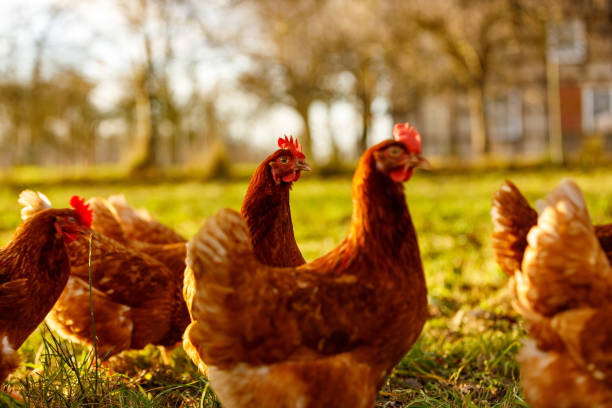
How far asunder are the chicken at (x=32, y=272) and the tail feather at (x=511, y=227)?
2.19 meters

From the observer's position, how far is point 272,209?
101 inches

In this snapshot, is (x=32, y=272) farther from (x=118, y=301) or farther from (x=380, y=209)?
(x=380, y=209)

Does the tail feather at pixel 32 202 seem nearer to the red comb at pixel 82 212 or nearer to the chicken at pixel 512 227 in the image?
the red comb at pixel 82 212

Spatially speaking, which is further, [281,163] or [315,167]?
[315,167]

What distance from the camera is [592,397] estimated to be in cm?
180

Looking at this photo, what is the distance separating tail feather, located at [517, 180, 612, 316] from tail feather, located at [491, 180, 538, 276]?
0.46 metres


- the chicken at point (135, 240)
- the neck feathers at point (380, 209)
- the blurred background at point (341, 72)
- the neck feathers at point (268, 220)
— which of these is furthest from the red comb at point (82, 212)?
the blurred background at point (341, 72)

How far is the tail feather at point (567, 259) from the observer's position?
6.23 feet

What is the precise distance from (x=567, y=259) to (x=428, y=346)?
4.79 ft

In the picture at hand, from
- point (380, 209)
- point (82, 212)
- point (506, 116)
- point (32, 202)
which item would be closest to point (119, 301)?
point (82, 212)

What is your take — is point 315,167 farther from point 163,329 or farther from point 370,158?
point 370,158

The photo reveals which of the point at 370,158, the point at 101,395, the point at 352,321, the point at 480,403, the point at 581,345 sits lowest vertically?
the point at 480,403

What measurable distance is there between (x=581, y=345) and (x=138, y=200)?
10.2 m

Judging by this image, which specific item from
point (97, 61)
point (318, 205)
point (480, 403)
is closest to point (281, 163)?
point (480, 403)
